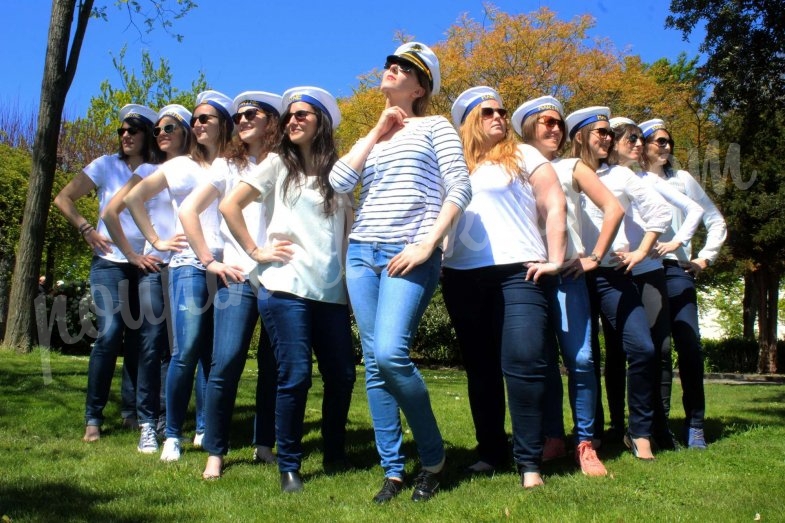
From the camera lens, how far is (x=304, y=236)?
408 centimetres

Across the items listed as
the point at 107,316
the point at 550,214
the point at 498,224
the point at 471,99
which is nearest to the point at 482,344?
the point at 498,224

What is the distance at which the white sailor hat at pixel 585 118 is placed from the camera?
4.90m

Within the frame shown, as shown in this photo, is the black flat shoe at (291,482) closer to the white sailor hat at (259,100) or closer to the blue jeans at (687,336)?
the white sailor hat at (259,100)

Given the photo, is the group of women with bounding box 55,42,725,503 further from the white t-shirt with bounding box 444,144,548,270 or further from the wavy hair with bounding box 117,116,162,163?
the wavy hair with bounding box 117,116,162,163

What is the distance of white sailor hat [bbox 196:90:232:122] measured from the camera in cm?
504

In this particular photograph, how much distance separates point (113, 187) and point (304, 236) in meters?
2.28

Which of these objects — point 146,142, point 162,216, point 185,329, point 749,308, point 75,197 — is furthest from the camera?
point 749,308

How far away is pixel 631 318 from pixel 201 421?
9.41 feet

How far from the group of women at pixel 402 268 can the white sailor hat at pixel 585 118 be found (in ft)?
0.04

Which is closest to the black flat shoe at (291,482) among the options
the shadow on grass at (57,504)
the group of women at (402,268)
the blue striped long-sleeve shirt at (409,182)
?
the group of women at (402,268)

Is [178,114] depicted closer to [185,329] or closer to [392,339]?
[185,329]

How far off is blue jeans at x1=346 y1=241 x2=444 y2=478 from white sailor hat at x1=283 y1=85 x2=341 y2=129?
0.82 m

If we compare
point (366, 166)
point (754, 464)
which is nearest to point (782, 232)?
point (754, 464)

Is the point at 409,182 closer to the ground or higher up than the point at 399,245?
higher up
